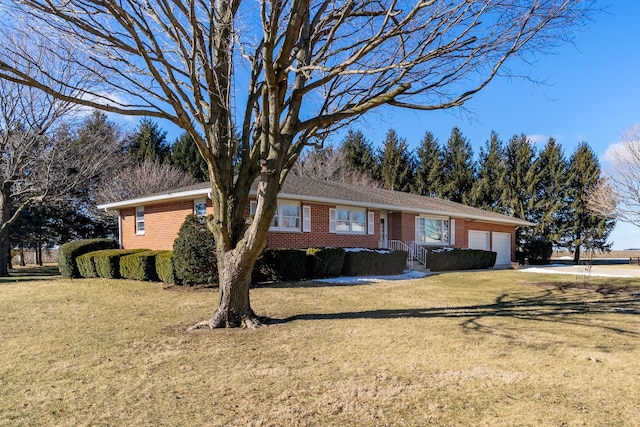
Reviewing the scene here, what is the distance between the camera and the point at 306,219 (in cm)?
1667

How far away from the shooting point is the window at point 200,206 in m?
15.4

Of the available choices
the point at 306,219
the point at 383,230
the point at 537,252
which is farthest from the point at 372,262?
the point at 537,252

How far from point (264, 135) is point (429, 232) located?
16.9 metres

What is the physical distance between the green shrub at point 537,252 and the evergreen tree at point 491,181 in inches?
321

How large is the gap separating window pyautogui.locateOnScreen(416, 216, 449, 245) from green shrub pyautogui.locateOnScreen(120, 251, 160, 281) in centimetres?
1252

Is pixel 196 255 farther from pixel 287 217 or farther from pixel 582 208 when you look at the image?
pixel 582 208

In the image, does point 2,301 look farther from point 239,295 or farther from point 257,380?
point 257,380

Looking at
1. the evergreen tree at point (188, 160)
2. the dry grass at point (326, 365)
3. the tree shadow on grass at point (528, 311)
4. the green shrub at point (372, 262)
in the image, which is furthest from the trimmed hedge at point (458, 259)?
the evergreen tree at point (188, 160)

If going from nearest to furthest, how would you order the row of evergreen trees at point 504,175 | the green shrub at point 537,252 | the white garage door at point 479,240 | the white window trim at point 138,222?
1. the white window trim at point 138,222
2. the white garage door at point 479,240
3. the green shrub at point 537,252
4. the row of evergreen trees at point 504,175

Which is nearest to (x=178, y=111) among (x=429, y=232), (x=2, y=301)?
(x=2, y=301)

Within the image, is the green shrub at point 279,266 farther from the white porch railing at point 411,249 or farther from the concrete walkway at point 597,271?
the concrete walkway at point 597,271

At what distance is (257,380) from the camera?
15.2 feet

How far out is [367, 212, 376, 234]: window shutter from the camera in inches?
766

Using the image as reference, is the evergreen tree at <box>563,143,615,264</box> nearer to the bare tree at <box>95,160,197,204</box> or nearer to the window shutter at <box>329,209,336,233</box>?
the window shutter at <box>329,209,336,233</box>
